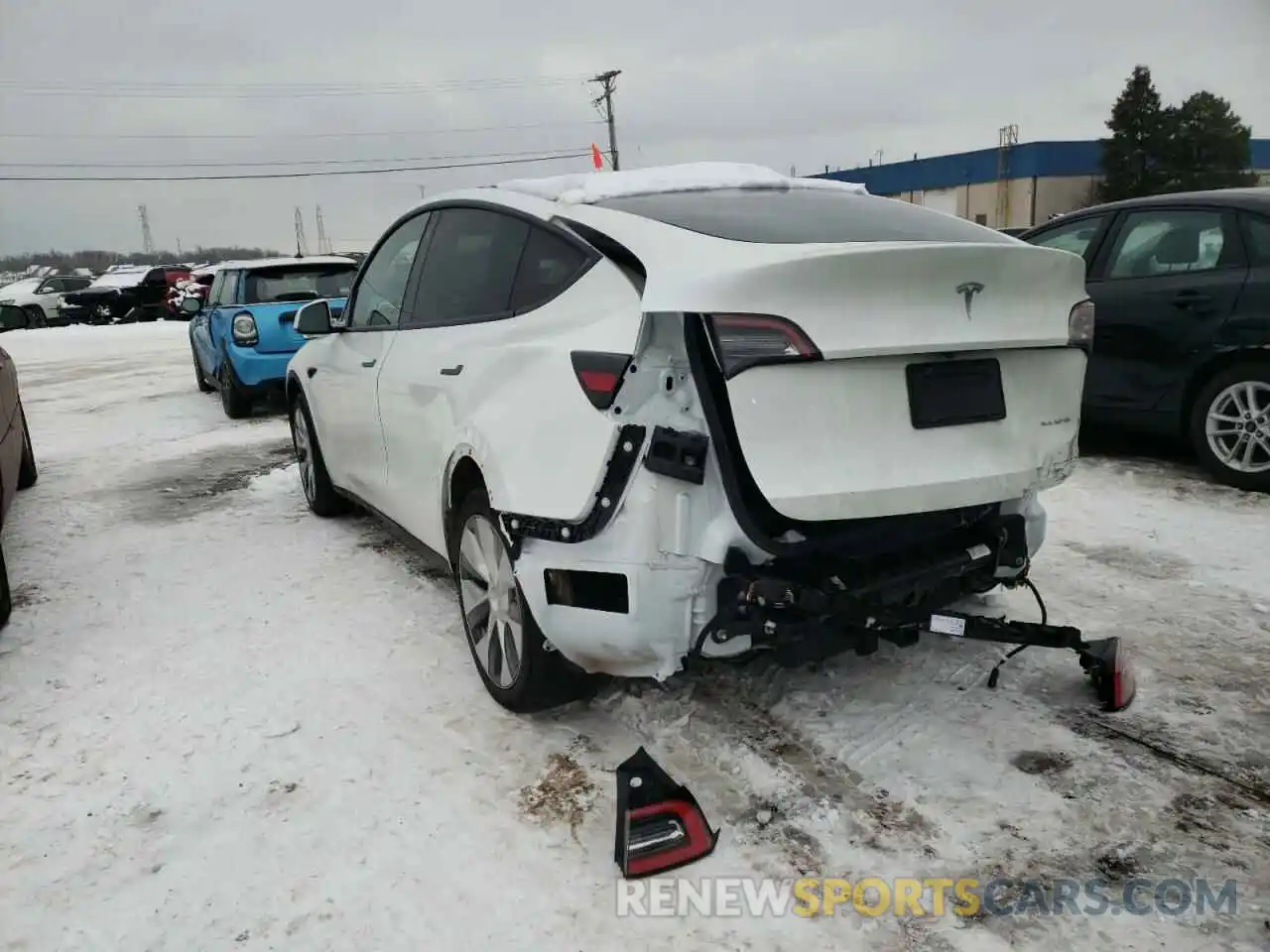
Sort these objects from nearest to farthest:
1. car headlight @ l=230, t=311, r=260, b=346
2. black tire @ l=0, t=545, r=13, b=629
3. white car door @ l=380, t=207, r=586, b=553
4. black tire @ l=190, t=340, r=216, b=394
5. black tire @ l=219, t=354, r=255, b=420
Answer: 1. white car door @ l=380, t=207, r=586, b=553
2. black tire @ l=0, t=545, r=13, b=629
3. car headlight @ l=230, t=311, r=260, b=346
4. black tire @ l=219, t=354, r=255, b=420
5. black tire @ l=190, t=340, r=216, b=394

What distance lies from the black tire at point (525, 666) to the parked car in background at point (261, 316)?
6.08 metres

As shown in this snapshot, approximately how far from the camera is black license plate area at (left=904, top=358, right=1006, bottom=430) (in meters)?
2.44

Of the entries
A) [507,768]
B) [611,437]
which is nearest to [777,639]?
[611,437]

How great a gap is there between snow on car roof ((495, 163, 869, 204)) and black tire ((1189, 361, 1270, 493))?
299 cm

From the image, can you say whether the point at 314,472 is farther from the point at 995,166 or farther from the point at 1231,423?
the point at 995,166

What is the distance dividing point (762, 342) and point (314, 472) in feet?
12.6

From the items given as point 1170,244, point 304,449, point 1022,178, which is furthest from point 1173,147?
point 304,449

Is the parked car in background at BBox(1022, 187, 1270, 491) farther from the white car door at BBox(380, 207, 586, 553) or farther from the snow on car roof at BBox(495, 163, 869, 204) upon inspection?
the white car door at BBox(380, 207, 586, 553)

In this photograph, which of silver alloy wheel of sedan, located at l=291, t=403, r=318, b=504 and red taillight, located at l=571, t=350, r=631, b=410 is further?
silver alloy wheel of sedan, located at l=291, t=403, r=318, b=504

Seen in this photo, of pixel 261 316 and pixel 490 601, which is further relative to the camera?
pixel 261 316

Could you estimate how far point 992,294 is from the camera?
2547 millimetres

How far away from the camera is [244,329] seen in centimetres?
901

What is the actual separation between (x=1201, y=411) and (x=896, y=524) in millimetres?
3812

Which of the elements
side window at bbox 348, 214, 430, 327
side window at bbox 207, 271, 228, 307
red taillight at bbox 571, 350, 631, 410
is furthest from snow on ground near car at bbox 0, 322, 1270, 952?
side window at bbox 207, 271, 228, 307
